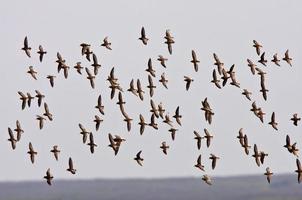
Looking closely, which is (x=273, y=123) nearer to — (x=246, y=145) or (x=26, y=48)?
(x=246, y=145)

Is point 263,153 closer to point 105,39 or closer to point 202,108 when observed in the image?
point 202,108

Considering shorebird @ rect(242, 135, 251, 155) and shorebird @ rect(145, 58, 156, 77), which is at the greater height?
shorebird @ rect(145, 58, 156, 77)

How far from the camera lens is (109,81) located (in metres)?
104

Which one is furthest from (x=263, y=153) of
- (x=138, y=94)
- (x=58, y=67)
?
A: (x=58, y=67)

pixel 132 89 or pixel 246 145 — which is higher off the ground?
pixel 132 89

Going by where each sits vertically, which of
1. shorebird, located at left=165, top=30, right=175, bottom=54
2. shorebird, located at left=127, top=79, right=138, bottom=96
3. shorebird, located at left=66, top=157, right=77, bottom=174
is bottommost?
shorebird, located at left=66, top=157, right=77, bottom=174

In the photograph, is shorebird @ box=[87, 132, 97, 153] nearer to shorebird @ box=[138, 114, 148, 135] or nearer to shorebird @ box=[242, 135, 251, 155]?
shorebird @ box=[138, 114, 148, 135]

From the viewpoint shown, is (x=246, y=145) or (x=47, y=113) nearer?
(x=246, y=145)

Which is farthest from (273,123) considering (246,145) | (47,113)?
(47,113)

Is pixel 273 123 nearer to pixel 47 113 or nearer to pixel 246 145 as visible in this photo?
pixel 246 145

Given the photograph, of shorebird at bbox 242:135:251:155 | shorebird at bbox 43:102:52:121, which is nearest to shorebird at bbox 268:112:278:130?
shorebird at bbox 242:135:251:155

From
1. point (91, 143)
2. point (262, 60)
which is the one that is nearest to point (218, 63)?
point (262, 60)

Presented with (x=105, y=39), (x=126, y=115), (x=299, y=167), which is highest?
(x=105, y=39)

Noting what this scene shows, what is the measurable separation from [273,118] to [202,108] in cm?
809
